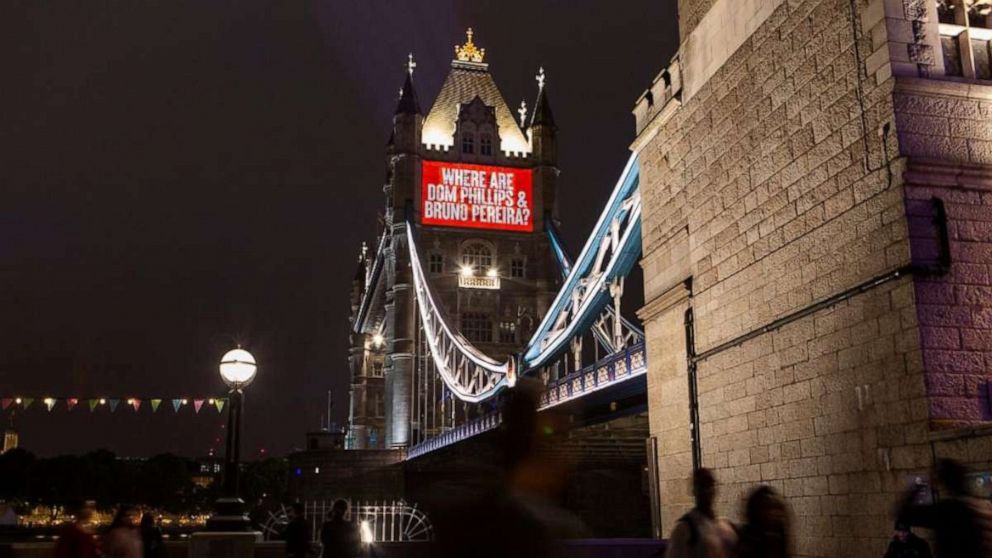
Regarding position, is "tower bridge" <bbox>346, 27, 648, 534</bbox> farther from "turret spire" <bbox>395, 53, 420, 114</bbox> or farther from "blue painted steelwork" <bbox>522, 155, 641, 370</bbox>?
"blue painted steelwork" <bbox>522, 155, 641, 370</bbox>

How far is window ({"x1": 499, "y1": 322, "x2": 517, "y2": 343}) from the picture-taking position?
2354 inches

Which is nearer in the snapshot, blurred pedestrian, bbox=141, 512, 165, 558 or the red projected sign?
blurred pedestrian, bbox=141, 512, 165, 558

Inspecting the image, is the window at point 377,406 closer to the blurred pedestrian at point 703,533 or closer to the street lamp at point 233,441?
the street lamp at point 233,441

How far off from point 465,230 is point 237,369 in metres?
51.5

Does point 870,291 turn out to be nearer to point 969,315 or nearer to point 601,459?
point 969,315

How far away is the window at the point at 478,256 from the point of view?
61406 millimetres

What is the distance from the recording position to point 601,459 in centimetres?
3266

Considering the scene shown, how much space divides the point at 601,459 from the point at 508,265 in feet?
97.9

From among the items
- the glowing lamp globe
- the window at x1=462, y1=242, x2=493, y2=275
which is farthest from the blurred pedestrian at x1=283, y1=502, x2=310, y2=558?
the window at x1=462, y1=242, x2=493, y2=275

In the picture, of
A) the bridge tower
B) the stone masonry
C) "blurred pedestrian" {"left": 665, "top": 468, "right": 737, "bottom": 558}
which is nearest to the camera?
"blurred pedestrian" {"left": 665, "top": 468, "right": 737, "bottom": 558}

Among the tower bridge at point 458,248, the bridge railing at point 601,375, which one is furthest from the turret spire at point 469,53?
the bridge railing at point 601,375

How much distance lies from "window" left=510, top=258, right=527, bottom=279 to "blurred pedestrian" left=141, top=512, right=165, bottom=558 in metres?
50.6

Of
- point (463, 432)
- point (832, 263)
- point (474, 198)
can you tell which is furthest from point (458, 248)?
point (832, 263)

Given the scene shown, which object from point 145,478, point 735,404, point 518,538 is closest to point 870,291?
point 735,404
